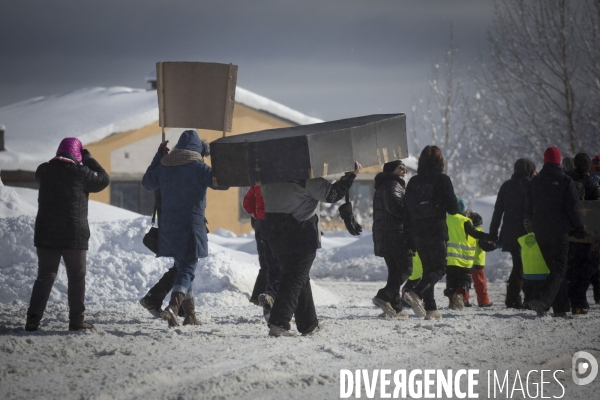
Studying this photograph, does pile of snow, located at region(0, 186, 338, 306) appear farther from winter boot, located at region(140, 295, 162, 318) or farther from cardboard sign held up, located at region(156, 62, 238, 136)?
cardboard sign held up, located at region(156, 62, 238, 136)

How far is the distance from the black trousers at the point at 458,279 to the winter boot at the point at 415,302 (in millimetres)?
1433

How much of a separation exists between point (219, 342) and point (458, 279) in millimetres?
4103

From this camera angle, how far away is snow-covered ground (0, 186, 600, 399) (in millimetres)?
5332

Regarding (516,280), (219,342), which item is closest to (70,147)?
(219,342)

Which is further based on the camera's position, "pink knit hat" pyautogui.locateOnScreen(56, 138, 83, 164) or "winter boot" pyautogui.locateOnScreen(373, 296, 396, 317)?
"winter boot" pyautogui.locateOnScreen(373, 296, 396, 317)

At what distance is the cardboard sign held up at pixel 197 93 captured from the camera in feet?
27.9

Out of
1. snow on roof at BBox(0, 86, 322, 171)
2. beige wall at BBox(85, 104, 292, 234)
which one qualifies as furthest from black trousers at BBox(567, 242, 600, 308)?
beige wall at BBox(85, 104, 292, 234)

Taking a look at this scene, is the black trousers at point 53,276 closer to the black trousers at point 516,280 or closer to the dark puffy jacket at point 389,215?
the dark puffy jacket at point 389,215

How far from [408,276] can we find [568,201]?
184 centimetres

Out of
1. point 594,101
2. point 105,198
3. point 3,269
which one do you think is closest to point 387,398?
point 3,269

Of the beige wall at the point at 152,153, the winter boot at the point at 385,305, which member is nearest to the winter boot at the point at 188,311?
the winter boot at the point at 385,305

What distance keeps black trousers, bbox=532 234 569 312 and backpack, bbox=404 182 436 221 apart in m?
1.31

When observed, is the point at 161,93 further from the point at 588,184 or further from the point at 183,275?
the point at 588,184

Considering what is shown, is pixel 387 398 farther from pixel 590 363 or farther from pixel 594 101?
pixel 594 101
